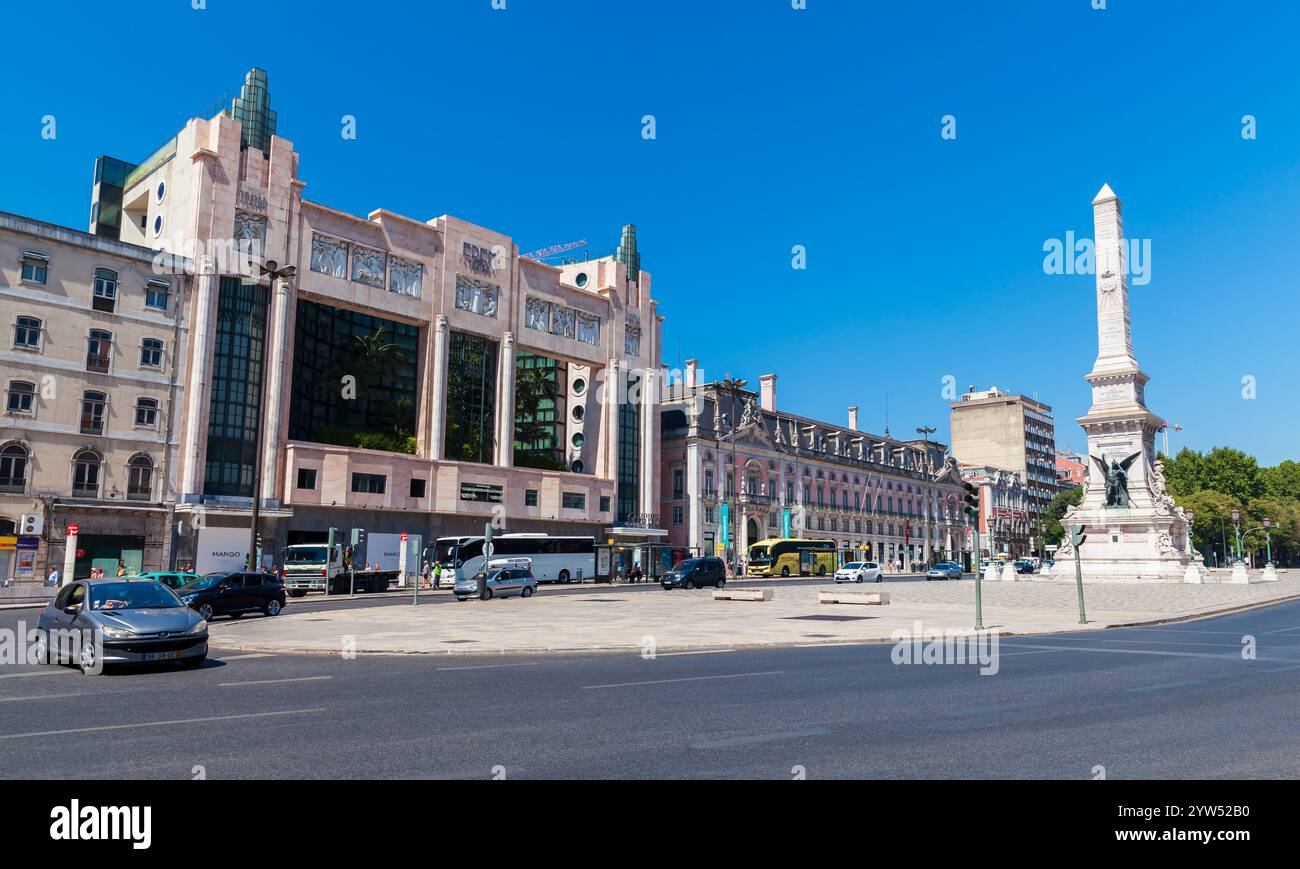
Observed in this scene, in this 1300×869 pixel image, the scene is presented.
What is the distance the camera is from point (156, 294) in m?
49.9

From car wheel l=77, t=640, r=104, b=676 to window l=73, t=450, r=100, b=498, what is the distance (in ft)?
121

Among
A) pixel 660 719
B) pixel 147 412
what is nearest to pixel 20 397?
pixel 147 412

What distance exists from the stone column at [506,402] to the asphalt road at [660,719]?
2006 inches

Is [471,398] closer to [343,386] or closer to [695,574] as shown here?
[343,386]

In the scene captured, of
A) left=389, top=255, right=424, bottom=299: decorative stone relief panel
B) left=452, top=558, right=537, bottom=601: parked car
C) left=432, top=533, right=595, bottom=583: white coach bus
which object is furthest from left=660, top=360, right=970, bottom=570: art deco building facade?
left=452, top=558, right=537, bottom=601: parked car

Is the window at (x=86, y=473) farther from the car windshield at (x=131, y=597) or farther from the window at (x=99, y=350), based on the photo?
the car windshield at (x=131, y=597)

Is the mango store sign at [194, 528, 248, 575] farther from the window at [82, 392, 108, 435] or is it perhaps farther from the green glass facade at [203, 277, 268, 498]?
the window at [82, 392, 108, 435]

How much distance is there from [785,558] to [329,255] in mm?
41491

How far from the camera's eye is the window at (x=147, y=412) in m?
48.3

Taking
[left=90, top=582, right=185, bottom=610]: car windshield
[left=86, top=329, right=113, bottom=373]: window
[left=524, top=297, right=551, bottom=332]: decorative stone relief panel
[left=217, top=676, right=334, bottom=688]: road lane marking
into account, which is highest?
[left=524, top=297, right=551, bottom=332]: decorative stone relief panel

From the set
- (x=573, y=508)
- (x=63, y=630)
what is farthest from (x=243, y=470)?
(x=63, y=630)

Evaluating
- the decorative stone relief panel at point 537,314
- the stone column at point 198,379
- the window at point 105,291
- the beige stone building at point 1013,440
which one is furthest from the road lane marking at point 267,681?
the beige stone building at point 1013,440

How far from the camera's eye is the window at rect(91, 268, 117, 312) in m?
47.5
